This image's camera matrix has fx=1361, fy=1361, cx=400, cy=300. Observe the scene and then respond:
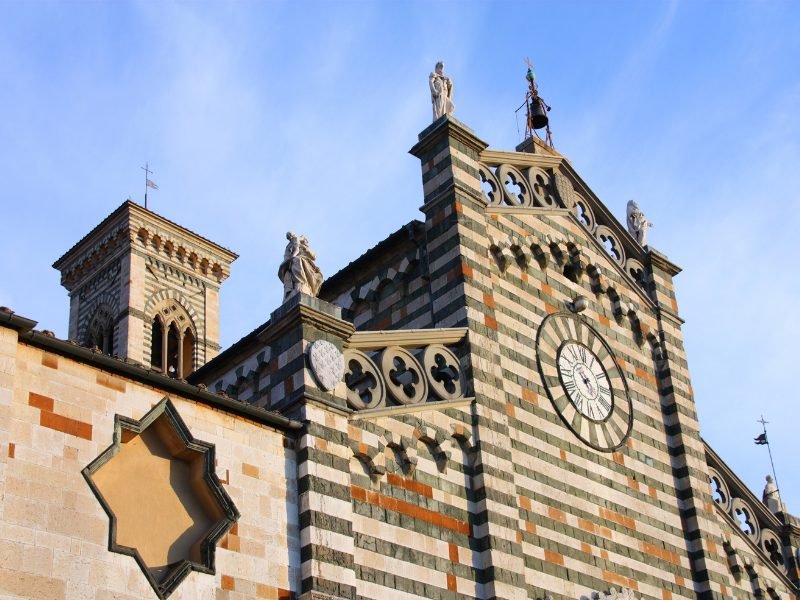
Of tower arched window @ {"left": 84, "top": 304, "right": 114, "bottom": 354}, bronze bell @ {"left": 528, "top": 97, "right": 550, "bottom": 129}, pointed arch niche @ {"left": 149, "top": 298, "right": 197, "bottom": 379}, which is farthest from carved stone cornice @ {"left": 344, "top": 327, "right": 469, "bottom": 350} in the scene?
tower arched window @ {"left": 84, "top": 304, "right": 114, "bottom": 354}

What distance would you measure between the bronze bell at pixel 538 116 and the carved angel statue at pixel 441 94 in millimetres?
4540

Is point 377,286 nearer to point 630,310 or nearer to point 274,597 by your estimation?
point 630,310

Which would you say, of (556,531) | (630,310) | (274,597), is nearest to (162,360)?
(630,310)

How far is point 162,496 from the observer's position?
14.9 meters

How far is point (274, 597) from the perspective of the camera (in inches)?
597

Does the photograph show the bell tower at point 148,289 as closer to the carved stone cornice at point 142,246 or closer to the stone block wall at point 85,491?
the carved stone cornice at point 142,246

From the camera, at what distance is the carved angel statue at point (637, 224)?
25734 millimetres

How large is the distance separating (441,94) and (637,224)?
5635 millimetres

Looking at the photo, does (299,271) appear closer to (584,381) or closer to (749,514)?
(584,381)

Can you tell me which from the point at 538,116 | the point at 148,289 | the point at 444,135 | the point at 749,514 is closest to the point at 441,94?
the point at 444,135

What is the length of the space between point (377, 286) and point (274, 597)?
750 centimetres

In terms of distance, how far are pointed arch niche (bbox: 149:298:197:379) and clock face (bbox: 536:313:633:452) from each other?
24420 millimetres

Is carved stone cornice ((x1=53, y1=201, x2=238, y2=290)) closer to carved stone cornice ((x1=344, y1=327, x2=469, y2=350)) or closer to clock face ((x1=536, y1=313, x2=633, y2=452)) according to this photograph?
clock face ((x1=536, y1=313, x2=633, y2=452))

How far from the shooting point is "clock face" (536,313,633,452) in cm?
2120
